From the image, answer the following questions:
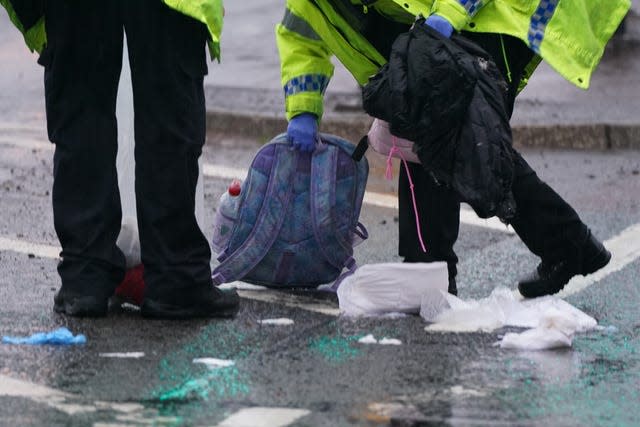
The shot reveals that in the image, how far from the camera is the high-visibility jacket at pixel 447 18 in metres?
5.33

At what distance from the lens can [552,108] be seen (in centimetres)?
1045

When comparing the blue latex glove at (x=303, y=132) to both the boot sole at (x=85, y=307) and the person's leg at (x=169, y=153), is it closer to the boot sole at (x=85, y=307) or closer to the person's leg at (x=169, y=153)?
the person's leg at (x=169, y=153)

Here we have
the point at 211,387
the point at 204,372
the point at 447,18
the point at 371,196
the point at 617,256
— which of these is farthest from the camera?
the point at 371,196

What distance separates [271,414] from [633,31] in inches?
361

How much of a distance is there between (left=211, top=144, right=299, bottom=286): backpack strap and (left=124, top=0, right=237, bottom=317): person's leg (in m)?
0.41

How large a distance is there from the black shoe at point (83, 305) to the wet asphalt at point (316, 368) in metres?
0.03

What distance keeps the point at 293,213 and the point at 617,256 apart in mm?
1574

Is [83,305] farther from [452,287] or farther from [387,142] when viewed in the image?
[452,287]

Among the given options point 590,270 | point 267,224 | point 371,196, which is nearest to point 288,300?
point 267,224

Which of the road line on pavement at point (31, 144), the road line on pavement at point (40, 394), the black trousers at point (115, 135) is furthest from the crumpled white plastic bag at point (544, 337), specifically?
the road line on pavement at point (31, 144)

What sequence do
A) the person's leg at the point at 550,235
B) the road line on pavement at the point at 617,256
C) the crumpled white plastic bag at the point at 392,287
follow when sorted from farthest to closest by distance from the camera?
1. the road line on pavement at the point at 617,256
2. the person's leg at the point at 550,235
3. the crumpled white plastic bag at the point at 392,287

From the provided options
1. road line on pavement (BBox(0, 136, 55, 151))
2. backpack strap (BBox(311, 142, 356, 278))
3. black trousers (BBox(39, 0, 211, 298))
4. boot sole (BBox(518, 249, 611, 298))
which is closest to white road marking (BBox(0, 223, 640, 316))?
boot sole (BBox(518, 249, 611, 298))

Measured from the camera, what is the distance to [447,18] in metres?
5.21

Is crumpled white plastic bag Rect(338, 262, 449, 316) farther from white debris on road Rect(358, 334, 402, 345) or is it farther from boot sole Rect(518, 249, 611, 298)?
boot sole Rect(518, 249, 611, 298)
